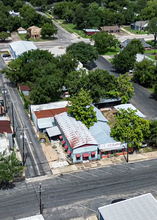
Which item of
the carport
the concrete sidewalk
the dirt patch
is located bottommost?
the concrete sidewalk

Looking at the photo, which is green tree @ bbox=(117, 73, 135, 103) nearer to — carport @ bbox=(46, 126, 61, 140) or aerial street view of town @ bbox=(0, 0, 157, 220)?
aerial street view of town @ bbox=(0, 0, 157, 220)

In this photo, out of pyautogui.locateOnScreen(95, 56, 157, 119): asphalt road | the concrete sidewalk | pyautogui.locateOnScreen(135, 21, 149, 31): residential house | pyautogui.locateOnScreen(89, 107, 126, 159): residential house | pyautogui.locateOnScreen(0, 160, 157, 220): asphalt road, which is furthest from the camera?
pyautogui.locateOnScreen(135, 21, 149, 31): residential house

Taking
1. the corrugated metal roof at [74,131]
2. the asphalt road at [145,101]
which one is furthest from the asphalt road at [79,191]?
Answer: the asphalt road at [145,101]

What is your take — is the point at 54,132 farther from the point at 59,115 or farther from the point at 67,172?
the point at 67,172

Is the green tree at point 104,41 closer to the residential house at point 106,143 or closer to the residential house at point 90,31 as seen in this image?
the residential house at point 90,31

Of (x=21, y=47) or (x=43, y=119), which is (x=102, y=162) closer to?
(x=43, y=119)

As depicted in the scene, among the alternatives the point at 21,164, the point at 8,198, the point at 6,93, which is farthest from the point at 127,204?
the point at 6,93

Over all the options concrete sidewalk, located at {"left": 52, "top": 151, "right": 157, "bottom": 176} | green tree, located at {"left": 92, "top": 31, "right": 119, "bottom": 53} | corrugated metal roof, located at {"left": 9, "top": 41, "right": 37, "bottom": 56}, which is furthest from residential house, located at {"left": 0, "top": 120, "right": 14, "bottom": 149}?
green tree, located at {"left": 92, "top": 31, "right": 119, "bottom": 53}
